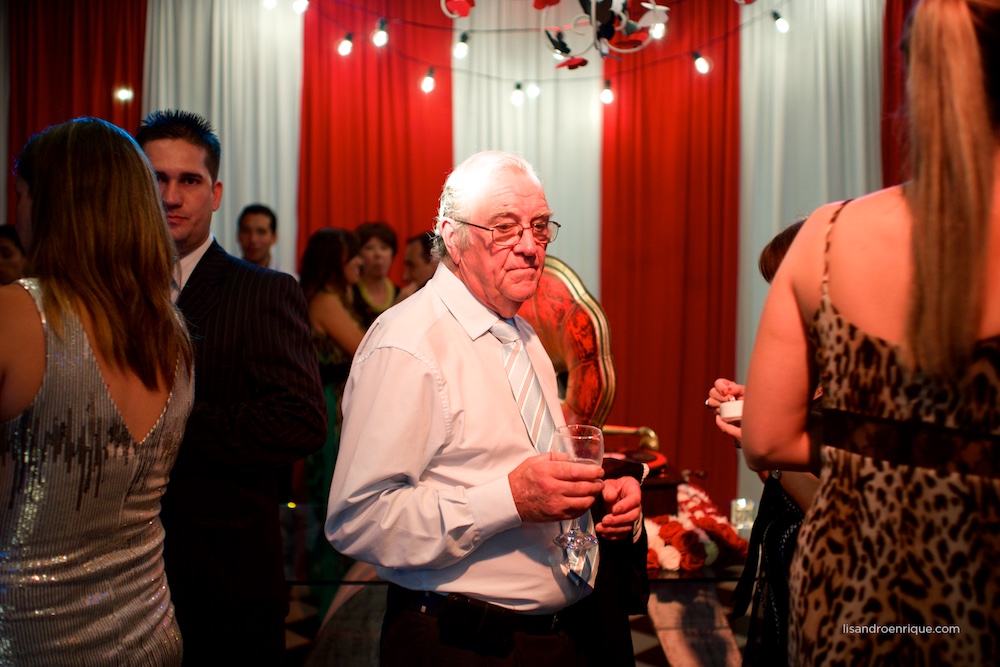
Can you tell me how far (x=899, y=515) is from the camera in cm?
111

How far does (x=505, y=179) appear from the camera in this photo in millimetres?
1792

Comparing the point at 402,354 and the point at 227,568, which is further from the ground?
the point at 402,354

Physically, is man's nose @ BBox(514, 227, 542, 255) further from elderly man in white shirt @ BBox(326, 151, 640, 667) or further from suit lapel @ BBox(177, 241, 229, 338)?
suit lapel @ BBox(177, 241, 229, 338)

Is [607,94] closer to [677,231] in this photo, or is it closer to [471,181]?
[677,231]

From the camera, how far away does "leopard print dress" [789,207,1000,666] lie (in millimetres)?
1069

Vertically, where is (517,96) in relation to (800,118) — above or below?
above

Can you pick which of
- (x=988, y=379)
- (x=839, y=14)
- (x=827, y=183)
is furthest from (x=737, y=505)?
(x=839, y=14)

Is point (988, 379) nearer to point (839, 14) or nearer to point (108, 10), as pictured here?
point (839, 14)

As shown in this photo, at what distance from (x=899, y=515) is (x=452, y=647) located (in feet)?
2.79

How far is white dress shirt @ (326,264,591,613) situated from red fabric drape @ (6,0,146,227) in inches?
219

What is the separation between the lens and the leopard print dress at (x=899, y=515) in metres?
1.07

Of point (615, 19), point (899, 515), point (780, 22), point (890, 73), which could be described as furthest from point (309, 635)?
point (890, 73)

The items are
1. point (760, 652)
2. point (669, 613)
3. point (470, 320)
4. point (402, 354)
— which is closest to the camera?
point (402, 354)

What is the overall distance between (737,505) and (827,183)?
11.5 ft
